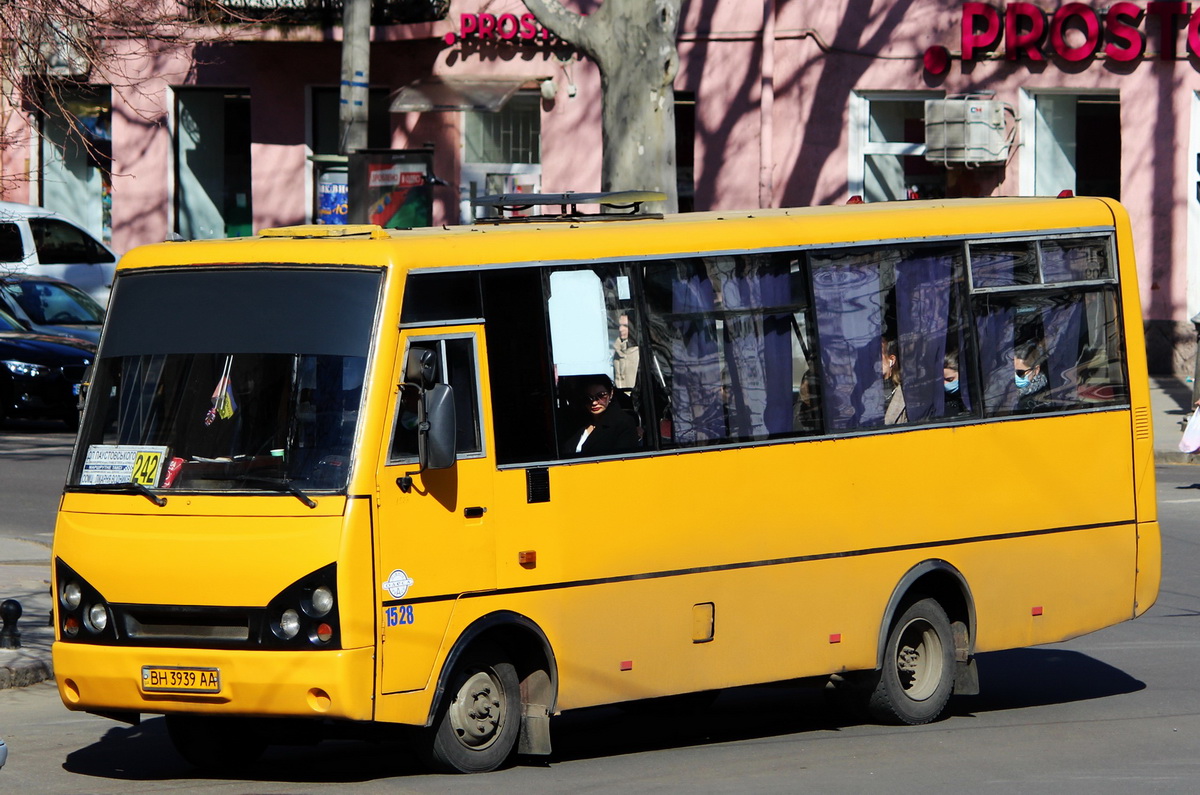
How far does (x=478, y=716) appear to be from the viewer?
343 inches

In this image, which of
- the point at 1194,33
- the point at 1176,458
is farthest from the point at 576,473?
the point at 1194,33

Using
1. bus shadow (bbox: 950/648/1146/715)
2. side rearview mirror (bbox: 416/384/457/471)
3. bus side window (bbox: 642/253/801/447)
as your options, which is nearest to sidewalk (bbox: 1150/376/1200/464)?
bus shadow (bbox: 950/648/1146/715)

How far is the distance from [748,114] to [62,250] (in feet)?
33.7

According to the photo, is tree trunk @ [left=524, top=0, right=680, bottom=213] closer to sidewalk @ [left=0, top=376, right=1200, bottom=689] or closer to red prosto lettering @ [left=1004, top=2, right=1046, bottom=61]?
sidewalk @ [left=0, top=376, right=1200, bottom=689]

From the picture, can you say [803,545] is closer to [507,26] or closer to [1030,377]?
[1030,377]

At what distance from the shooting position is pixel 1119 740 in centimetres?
978

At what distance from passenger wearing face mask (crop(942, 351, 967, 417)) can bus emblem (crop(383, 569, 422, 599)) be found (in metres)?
3.49

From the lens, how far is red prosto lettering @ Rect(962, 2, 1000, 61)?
28281 mm

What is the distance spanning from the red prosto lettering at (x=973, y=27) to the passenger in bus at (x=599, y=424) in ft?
67.1

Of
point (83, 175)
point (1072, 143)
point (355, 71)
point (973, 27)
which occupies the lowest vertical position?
point (1072, 143)

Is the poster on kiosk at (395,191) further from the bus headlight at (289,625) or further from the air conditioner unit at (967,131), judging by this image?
the bus headlight at (289,625)

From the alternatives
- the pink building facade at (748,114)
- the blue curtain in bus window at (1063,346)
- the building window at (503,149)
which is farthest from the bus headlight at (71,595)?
the building window at (503,149)

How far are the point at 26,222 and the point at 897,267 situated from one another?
1988 centimetres

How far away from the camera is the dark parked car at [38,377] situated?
2412 cm
